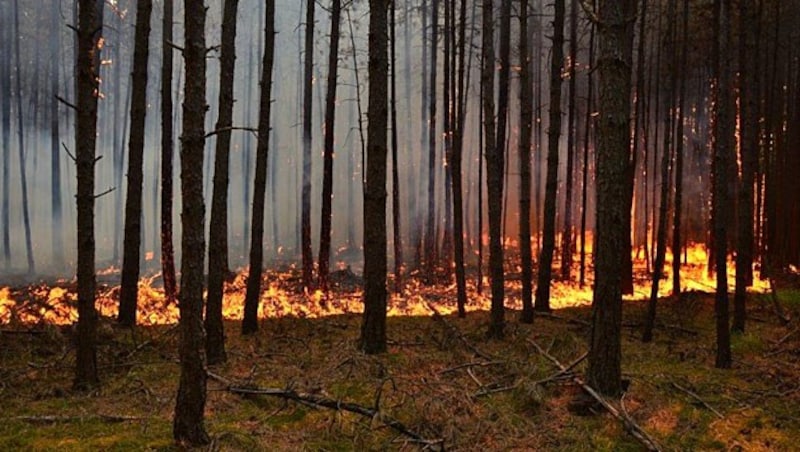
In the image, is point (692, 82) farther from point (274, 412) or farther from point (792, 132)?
point (274, 412)

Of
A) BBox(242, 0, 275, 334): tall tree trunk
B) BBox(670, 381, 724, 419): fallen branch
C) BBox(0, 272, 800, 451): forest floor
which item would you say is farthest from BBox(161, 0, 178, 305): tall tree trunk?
BBox(670, 381, 724, 419): fallen branch

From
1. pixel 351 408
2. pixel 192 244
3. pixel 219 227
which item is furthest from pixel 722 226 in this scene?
pixel 219 227

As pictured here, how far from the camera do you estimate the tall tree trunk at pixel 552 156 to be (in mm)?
12141

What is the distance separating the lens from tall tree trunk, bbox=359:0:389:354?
8461 millimetres

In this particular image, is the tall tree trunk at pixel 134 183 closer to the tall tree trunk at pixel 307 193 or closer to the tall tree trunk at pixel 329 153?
the tall tree trunk at pixel 329 153

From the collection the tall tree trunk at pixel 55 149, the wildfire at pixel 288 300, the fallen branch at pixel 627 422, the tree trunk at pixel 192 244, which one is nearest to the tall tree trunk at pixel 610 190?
the fallen branch at pixel 627 422

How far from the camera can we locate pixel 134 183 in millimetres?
10883

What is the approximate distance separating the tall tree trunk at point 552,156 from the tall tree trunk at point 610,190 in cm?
604

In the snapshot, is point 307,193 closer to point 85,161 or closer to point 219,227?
point 219,227

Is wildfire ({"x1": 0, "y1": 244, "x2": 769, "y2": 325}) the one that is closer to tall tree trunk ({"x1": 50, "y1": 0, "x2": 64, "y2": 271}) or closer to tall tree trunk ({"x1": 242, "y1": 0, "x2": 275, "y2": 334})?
tall tree trunk ({"x1": 242, "y1": 0, "x2": 275, "y2": 334})

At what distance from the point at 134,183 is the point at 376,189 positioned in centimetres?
537

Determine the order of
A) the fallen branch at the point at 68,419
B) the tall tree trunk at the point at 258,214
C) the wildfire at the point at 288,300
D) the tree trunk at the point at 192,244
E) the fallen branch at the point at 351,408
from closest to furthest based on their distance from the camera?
the tree trunk at the point at 192,244 → the fallen branch at the point at 351,408 → the fallen branch at the point at 68,419 → the tall tree trunk at the point at 258,214 → the wildfire at the point at 288,300

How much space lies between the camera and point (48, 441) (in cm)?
493

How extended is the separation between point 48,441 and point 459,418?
3.74 meters
